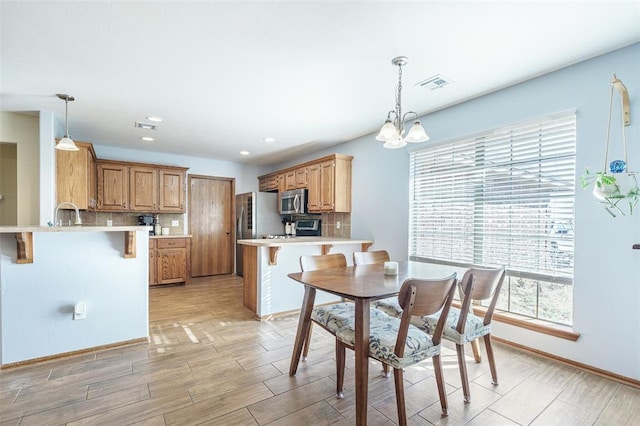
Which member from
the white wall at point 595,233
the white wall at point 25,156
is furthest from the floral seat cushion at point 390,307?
the white wall at point 25,156

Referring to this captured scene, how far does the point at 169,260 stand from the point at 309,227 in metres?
2.42

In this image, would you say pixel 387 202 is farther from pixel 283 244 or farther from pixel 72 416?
pixel 72 416

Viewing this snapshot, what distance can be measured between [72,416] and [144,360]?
0.70 meters

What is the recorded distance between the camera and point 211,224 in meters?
6.19

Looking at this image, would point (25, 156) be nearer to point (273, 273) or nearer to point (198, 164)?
point (198, 164)

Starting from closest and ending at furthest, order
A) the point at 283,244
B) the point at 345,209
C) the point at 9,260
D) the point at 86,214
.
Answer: the point at 9,260
the point at 283,244
the point at 345,209
the point at 86,214

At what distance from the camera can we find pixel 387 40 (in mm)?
2045

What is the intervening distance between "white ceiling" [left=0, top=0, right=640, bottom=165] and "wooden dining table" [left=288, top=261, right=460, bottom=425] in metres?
1.61

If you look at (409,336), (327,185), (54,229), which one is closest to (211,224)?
(327,185)

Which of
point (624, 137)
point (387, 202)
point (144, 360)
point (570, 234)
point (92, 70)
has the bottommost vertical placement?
point (144, 360)

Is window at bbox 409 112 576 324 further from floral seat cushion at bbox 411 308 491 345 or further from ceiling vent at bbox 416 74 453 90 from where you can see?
floral seat cushion at bbox 411 308 491 345

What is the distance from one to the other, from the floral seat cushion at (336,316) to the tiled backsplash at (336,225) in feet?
8.02

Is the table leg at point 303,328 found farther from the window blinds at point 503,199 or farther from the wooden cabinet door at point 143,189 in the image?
the wooden cabinet door at point 143,189

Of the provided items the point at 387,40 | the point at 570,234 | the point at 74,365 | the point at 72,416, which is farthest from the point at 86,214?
the point at 570,234
